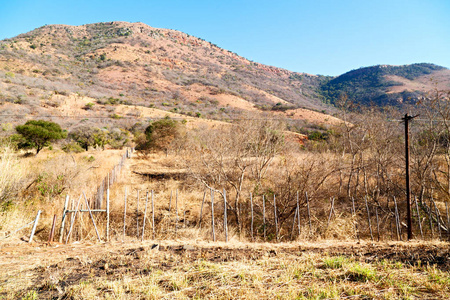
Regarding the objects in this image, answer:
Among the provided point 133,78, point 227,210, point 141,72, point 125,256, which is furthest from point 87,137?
point 141,72

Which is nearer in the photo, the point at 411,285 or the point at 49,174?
the point at 411,285

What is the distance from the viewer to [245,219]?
11.2 metres

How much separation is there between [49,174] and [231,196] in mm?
8779

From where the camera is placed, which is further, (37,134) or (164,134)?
(164,134)

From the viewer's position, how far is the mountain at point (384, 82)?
5481 centimetres

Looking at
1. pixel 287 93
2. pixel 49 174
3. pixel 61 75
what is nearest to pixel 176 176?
pixel 49 174

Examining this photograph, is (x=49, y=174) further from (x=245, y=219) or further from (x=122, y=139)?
(x=122, y=139)

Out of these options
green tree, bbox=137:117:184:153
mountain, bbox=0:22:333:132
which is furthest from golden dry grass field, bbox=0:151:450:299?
mountain, bbox=0:22:333:132

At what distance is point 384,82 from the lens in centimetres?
6444

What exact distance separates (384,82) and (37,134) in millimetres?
73242

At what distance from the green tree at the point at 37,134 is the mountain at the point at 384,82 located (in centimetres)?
5098

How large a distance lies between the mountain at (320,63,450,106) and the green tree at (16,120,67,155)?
5098cm

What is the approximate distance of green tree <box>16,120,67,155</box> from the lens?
65.7 feet

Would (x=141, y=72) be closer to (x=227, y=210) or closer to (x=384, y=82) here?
(x=227, y=210)
